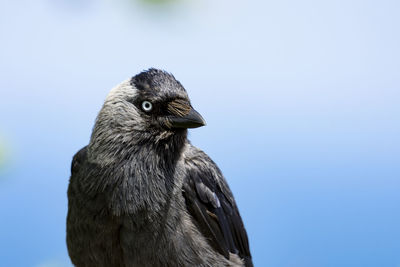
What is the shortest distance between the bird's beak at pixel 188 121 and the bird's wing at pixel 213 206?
14.6 inches

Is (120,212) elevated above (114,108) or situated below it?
below

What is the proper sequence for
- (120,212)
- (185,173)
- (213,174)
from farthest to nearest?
(213,174) < (185,173) < (120,212)

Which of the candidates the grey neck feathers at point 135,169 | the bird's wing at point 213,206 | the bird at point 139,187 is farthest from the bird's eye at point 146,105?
the bird's wing at point 213,206

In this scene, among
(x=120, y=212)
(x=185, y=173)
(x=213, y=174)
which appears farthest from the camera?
(x=213, y=174)

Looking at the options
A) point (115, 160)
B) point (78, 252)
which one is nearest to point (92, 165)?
Result: point (115, 160)

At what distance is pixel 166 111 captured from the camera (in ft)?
11.1

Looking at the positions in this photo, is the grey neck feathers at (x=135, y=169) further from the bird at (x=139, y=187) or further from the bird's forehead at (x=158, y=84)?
the bird's forehead at (x=158, y=84)

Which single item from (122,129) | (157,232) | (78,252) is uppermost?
(122,129)

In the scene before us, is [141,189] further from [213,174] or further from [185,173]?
[213,174]

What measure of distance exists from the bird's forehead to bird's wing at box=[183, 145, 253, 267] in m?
0.46

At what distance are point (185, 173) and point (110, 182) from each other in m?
0.47

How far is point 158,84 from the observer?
3.43 metres

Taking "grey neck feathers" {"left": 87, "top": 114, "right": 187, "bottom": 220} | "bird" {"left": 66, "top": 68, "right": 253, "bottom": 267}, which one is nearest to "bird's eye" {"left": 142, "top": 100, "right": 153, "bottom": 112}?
"bird" {"left": 66, "top": 68, "right": 253, "bottom": 267}

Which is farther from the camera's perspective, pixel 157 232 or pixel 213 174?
pixel 213 174
